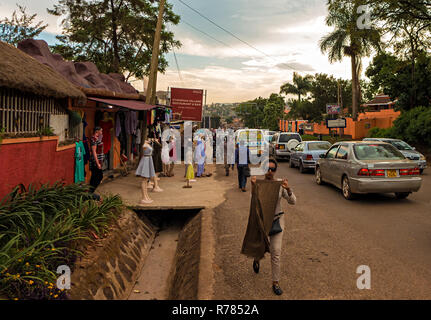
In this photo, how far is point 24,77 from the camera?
21.8 feet

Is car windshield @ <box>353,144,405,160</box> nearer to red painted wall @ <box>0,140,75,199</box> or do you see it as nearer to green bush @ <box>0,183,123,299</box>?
green bush @ <box>0,183,123,299</box>

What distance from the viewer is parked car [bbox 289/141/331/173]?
1519 cm

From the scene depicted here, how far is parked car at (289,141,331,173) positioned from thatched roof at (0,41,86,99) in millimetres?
10217

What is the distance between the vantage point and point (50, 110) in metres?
8.40

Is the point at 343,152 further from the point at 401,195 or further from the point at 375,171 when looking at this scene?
the point at 401,195

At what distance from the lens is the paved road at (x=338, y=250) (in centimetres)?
434

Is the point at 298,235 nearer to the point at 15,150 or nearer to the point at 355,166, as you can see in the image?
the point at 355,166

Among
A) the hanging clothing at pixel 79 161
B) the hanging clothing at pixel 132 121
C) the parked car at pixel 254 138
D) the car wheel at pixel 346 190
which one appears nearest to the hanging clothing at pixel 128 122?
the hanging clothing at pixel 132 121

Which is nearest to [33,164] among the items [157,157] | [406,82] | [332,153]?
[157,157]

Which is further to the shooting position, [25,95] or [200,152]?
[200,152]

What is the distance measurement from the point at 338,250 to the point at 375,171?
3.85 m

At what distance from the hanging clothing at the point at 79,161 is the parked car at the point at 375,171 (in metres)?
7.47

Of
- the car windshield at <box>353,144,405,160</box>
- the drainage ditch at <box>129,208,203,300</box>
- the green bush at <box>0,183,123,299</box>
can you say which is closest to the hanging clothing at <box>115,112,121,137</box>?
the drainage ditch at <box>129,208,203,300</box>
